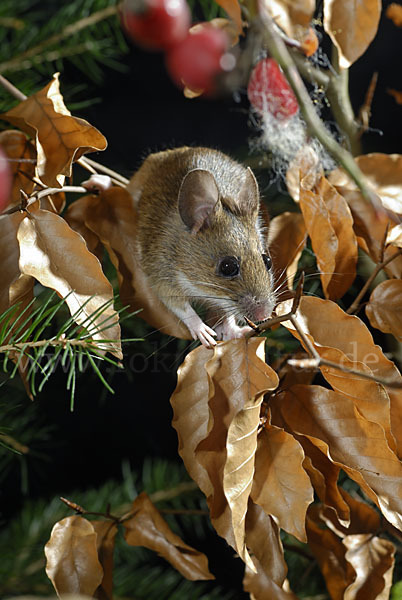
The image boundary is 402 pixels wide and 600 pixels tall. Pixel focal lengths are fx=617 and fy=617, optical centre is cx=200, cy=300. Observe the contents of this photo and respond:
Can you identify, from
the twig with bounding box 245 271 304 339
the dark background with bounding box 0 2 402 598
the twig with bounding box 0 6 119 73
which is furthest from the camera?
the dark background with bounding box 0 2 402 598

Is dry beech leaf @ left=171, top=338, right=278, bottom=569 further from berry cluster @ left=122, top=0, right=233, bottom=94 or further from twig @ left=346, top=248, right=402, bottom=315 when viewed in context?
berry cluster @ left=122, top=0, right=233, bottom=94

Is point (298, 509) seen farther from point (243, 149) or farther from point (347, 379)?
point (243, 149)

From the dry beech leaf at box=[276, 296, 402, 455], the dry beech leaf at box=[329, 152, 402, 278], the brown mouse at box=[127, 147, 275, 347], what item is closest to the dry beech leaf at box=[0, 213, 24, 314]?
the brown mouse at box=[127, 147, 275, 347]

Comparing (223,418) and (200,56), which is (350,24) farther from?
(223,418)

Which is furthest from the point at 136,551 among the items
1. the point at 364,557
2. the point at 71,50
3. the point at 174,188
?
the point at 71,50

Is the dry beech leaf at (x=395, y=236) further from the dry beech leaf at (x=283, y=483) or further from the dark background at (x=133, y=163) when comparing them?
the dark background at (x=133, y=163)

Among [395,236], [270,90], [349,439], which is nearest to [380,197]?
[395,236]

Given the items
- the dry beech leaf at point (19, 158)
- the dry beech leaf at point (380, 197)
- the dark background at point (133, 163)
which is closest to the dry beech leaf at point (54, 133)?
the dry beech leaf at point (19, 158)
